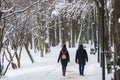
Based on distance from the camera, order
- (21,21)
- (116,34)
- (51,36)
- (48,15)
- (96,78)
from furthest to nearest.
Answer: (51,36)
(48,15)
(21,21)
(96,78)
(116,34)

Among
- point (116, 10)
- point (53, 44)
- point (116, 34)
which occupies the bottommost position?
point (53, 44)

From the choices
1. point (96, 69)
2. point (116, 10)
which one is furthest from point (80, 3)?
point (116, 10)

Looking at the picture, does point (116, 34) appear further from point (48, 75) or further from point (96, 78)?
point (48, 75)

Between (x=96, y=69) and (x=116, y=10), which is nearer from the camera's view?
(x=116, y=10)

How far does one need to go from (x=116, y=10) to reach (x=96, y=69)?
13.2 metres

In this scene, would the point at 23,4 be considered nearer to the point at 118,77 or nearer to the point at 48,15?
the point at 48,15

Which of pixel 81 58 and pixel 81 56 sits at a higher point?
pixel 81 56

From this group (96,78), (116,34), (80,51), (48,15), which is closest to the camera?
(116,34)

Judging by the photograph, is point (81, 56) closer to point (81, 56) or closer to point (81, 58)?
point (81, 56)

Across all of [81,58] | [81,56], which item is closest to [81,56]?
[81,56]

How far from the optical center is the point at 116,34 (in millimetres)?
8328

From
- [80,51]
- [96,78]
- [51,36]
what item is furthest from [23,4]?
[51,36]

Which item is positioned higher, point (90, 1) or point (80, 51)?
point (90, 1)

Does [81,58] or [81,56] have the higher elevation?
[81,56]
